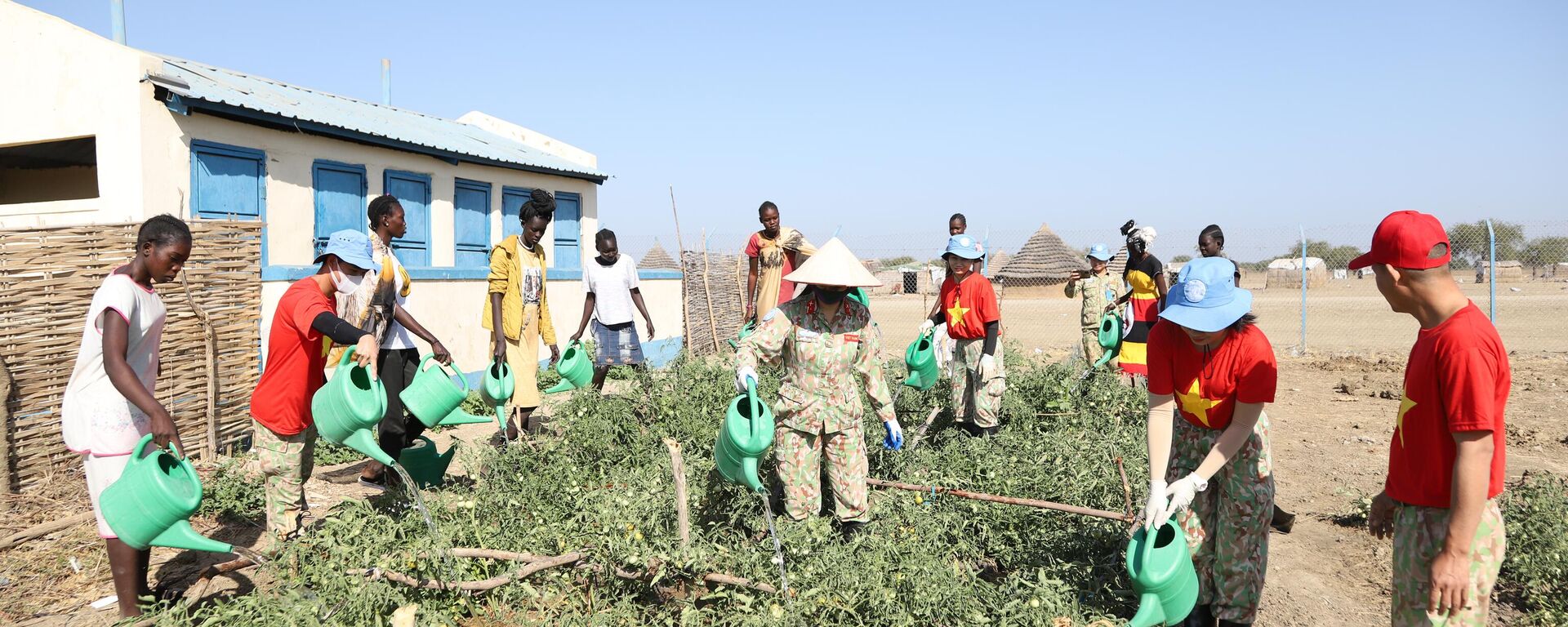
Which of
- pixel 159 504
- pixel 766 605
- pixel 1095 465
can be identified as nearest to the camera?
pixel 159 504

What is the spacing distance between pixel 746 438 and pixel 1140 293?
4.16 meters

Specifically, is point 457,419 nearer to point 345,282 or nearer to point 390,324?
point 390,324

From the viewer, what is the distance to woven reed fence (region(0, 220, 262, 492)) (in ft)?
16.3

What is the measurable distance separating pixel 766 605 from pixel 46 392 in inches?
192

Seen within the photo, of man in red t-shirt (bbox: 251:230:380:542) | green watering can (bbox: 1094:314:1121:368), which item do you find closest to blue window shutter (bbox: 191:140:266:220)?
man in red t-shirt (bbox: 251:230:380:542)

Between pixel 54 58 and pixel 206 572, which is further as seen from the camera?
pixel 54 58

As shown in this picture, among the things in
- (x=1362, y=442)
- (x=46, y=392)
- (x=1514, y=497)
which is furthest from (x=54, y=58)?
(x=1362, y=442)

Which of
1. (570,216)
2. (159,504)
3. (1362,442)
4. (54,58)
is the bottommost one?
(1362,442)

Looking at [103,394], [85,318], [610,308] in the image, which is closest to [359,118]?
[85,318]

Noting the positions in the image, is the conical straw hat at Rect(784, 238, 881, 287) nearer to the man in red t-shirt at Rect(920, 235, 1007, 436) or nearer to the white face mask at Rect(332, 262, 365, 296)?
the man in red t-shirt at Rect(920, 235, 1007, 436)

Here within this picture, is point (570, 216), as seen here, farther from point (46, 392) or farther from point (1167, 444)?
point (1167, 444)

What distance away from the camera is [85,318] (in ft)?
17.3

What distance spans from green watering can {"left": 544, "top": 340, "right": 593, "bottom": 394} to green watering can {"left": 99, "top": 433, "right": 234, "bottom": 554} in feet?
8.65

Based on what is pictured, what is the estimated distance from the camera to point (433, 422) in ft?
13.3
